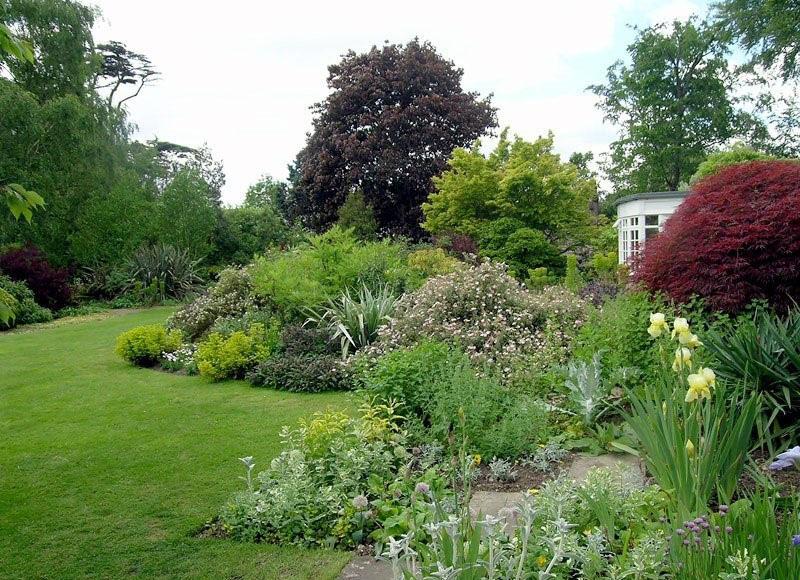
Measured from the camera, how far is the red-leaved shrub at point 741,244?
5469mm

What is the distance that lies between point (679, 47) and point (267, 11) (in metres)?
25.5

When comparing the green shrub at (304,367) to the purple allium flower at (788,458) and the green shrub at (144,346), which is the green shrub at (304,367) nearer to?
the green shrub at (144,346)

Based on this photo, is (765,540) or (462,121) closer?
(765,540)

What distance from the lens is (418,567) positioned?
2.60m

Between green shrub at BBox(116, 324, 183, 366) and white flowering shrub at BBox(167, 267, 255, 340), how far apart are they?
2.25ft

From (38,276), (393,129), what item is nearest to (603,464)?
(38,276)

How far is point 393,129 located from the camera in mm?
21422

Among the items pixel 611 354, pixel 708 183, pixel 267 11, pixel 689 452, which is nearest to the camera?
pixel 689 452

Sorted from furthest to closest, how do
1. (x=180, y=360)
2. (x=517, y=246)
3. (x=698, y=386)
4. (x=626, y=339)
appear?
(x=517, y=246)
(x=180, y=360)
(x=626, y=339)
(x=698, y=386)

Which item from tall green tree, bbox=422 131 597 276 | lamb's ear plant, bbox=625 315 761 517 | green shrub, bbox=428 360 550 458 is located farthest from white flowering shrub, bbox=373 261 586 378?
tall green tree, bbox=422 131 597 276

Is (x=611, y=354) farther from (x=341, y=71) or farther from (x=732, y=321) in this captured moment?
(x=341, y=71)

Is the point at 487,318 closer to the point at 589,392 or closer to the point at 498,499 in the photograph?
the point at 589,392

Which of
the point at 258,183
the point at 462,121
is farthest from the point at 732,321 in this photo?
the point at 258,183

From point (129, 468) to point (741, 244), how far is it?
5387 mm
